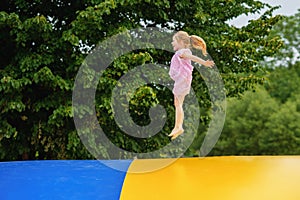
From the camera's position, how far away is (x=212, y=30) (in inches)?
277

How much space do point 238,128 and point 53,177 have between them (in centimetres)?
1658

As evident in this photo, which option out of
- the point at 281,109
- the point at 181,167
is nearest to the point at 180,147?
the point at 181,167

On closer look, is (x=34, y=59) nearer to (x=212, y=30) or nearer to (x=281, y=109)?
(x=212, y=30)

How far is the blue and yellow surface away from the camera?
121 inches

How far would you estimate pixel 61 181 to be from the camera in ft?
11.2

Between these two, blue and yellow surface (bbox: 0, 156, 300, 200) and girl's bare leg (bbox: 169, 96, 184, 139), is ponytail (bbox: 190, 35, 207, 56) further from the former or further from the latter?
blue and yellow surface (bbox: 0, 156, 300, 200)

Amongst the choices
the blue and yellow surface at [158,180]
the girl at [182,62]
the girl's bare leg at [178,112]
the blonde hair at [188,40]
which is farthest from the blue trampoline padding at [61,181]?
the blonde hair at [188,40]

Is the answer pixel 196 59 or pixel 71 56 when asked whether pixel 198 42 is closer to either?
pixel 196 59

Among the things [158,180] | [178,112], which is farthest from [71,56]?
[158,180]

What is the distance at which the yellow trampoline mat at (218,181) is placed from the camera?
3051 millimetres

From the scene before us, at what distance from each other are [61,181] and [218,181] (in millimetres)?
1157

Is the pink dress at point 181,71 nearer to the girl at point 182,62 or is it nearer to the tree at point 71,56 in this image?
the girl at point 182,62

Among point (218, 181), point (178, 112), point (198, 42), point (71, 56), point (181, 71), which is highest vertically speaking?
point (71, 56)

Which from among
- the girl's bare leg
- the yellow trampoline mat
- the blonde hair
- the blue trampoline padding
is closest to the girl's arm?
the blonde hair
